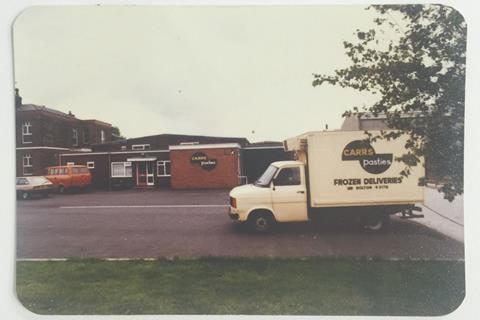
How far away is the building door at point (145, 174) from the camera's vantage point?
11.4ft

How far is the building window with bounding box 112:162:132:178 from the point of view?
3.52 meters

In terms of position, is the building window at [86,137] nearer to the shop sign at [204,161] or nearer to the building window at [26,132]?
the building window at [26,132]

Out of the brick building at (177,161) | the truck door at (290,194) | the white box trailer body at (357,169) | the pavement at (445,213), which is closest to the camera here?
the pavement at (445,213)

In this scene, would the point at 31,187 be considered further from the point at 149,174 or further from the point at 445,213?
the point at 445,213

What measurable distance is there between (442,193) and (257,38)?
2313mm

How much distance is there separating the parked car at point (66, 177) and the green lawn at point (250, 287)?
0.86 metres

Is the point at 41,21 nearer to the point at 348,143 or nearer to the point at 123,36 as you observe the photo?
the point at 123,36

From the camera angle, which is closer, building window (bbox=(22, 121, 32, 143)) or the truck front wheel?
building window (bbox=(22, 121, 32, 143))

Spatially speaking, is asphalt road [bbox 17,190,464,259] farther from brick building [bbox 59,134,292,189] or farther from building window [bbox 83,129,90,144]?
building window [bbox 83,129,90,144]

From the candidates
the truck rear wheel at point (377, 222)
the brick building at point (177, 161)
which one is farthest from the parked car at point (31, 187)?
the truck rear wheel at point (377, 222)

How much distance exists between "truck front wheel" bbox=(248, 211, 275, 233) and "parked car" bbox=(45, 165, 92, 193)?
186 centimetres

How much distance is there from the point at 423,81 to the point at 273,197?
188 centimetres

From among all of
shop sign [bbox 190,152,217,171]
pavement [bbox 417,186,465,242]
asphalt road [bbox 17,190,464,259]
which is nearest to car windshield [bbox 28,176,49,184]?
asphalt road [bbox 17,190,464,259]

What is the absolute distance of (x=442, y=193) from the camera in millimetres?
3039
